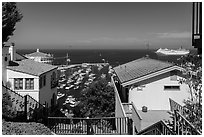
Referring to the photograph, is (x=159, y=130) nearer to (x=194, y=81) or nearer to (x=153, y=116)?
(x=194, y=81)

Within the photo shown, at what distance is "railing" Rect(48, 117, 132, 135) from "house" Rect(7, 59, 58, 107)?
115cm

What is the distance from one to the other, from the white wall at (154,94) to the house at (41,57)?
6.53 ft

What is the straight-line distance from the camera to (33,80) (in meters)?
6.67

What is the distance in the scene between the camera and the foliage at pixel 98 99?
25.7 feet

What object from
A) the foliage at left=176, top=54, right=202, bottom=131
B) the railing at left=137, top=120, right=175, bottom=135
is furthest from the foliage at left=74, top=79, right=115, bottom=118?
the foliage at left=176, top=54, right=202, bottom=131

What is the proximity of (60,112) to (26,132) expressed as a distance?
2.37 m

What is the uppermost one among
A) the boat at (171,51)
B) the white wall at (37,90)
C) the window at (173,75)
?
the boat at (171,51)

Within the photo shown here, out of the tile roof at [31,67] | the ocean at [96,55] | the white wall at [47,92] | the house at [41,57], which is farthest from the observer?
the white wall at [47,92]

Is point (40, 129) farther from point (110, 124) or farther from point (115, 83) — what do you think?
point (115, 83)

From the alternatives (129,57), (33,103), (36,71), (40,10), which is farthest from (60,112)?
(40,10)

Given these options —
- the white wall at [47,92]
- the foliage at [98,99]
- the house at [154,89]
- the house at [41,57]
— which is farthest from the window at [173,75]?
the white wall at [47,92]

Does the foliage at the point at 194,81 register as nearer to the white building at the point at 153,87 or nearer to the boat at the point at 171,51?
the boat at the point at 171,51

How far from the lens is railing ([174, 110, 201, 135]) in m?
3.57

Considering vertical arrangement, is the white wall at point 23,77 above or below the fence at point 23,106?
above
